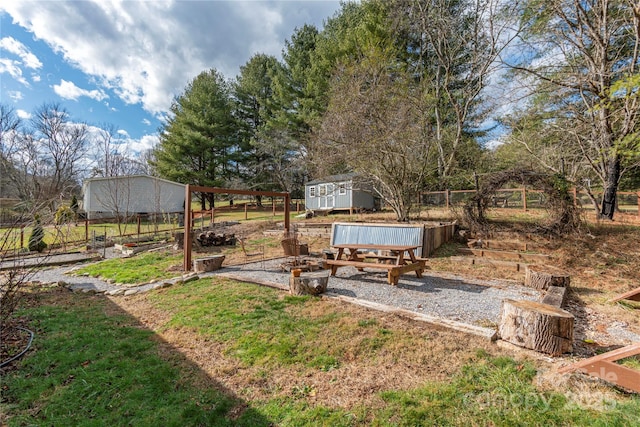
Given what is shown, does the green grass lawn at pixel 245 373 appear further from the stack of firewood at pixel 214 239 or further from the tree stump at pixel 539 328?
the stack of firewood at pixel 214 239

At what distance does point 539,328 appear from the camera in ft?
10.0

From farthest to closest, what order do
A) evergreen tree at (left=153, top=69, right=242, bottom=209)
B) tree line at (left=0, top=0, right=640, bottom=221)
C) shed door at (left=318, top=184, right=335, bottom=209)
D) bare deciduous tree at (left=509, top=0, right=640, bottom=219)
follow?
1. evergreen tree at (left=153, top=69, right=242, bottom=209)
2. shed door at (left=318, top=184, right=335, bottom=209)
3. tree line at (left=0, top=0, right=640, bottom=221)
4. bare deciduous tree at (left=509, top=0, right=640, bottom=219)

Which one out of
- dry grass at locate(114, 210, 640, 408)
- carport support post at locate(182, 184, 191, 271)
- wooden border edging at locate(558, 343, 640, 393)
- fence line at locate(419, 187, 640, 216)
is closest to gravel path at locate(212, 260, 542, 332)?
dry grass at locate(114, 210, 640, 408)

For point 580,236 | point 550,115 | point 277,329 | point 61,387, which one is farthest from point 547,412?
point 550,115

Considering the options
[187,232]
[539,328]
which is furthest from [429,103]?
[539,328]

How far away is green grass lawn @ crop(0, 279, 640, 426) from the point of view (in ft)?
7.57

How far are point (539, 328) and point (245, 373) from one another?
3098 millimetres

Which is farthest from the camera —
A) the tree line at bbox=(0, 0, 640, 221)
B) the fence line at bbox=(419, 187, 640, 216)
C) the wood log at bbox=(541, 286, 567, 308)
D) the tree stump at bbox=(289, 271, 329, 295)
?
the fence line at bbox=(419, 187, 640, 216)

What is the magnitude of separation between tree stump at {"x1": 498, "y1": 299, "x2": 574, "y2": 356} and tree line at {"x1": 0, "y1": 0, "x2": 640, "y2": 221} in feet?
18.1

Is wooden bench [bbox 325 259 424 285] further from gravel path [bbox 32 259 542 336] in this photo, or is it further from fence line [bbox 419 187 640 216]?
fence line [bbox 419 187 640 216]

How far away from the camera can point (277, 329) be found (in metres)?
3.88

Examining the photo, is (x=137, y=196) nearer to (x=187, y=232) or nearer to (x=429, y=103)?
(x=187, y=232)

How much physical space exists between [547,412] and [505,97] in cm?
1020

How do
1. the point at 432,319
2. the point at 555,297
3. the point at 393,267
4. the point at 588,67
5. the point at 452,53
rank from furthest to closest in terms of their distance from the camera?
the point at 452,53 → the point at 588,67 → the point at 393,267 → the point at 555,297 → the point at 432,319
